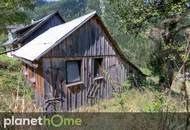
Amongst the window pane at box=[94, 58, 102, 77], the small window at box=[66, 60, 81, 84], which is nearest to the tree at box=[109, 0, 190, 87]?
the window pane at box=[94, 58, 102, 77]

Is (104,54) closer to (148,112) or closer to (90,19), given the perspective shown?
(90,19)

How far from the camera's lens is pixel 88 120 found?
4133mm

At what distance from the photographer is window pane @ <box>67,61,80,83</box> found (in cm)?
1397

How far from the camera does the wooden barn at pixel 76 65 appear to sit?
517 inches


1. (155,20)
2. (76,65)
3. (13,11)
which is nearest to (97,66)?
(76,65)

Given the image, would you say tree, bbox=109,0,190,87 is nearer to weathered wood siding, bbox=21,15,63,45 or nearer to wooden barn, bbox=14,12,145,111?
wooden barn, bbox=14,12,145,111

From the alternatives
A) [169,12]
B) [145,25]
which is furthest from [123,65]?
[169,12]

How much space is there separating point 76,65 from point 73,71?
1.44 ft

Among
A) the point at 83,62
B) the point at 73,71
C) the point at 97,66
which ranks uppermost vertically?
the point at 83,62

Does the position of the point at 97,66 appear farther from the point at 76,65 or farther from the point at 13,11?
the point at 13,11

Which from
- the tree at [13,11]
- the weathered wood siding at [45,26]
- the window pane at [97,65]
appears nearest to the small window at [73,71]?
the window pane at [97,65]

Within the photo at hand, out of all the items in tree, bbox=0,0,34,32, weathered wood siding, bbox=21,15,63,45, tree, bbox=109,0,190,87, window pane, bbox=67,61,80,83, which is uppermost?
weathered wood siding, bbox=21,15,63,45

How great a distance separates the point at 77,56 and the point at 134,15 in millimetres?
4780

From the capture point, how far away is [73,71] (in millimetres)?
14281
